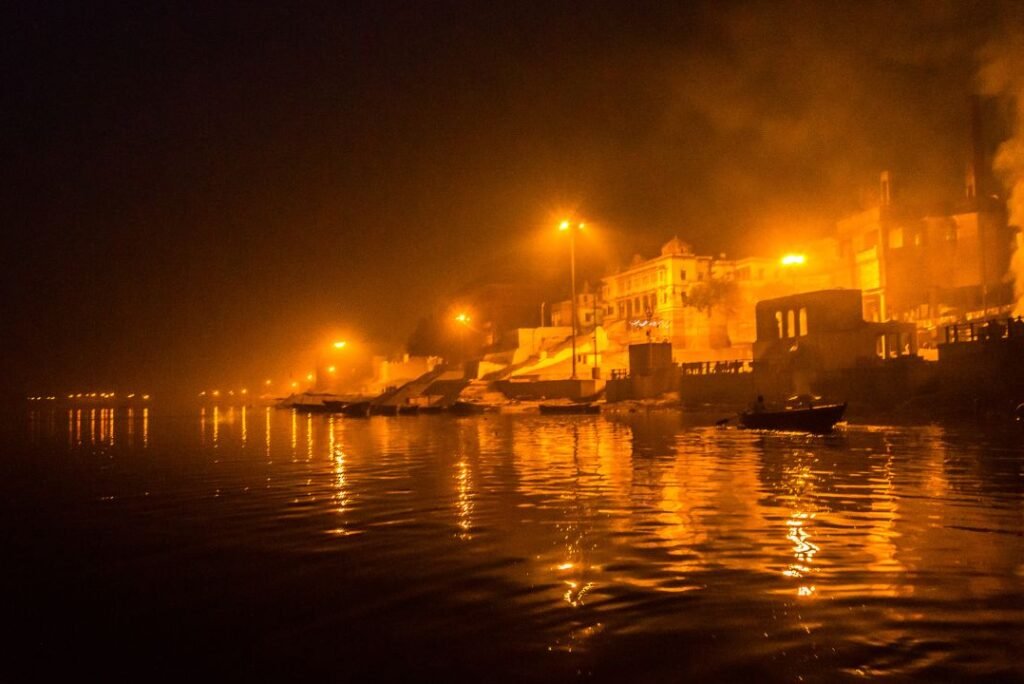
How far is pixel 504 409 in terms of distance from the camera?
70.0 m

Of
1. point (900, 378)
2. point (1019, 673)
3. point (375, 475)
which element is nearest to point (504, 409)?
point (900, 378)

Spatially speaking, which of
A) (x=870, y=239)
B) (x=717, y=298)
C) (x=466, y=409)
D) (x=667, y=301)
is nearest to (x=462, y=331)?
(x=667, y=301)

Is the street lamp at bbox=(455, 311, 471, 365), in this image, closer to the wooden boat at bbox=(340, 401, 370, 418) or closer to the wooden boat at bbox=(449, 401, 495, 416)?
the wooden boat at bbox=(340, 401, 370, 418)

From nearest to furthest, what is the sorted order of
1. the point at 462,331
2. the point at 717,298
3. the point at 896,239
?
the point at 896,239, the point at 717,298, the point at 462,331

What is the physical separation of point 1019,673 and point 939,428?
104ft

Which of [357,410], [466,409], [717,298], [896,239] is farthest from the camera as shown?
[717,298]

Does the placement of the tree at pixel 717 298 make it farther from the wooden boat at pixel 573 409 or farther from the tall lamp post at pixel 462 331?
the tall lamp post at pixel 462 331

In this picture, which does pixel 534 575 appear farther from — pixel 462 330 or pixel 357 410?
pixel 462 330

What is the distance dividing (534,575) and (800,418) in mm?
25514

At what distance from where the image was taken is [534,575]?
9320 millimetres

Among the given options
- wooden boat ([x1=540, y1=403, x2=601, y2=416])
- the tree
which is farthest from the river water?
the tree

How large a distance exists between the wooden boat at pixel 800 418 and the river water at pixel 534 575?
10220 millimetres

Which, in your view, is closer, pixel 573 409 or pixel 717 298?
pixel 573 409

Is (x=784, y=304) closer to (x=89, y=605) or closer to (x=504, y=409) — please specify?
(x=504, y=409)
